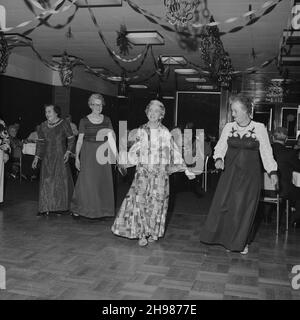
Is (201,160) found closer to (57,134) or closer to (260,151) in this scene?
(57,134)

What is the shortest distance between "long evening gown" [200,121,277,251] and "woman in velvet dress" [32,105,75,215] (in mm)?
2184

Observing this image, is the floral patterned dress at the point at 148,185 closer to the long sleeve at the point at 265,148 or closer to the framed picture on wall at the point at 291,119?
the long sleeve at the point at 265,148

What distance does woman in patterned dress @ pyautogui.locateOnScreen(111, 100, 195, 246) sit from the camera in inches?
173

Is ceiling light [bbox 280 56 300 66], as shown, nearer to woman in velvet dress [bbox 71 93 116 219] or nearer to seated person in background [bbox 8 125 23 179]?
woman in velvet dress [bbox 71 93 116 219]

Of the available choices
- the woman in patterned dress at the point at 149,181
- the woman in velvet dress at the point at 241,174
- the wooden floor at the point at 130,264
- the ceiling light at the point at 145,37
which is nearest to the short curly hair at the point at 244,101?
the woman in velvet dress at the point at 241,174

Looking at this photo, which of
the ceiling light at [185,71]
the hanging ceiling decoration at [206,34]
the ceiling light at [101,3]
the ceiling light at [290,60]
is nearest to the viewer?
the ceiling light at [101,3]

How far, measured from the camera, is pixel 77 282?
10.6 feet

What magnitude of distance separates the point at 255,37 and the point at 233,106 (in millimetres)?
4770

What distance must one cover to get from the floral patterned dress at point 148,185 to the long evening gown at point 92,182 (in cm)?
94

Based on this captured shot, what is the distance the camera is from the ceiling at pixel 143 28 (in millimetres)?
6555

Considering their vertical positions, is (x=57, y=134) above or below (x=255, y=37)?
below

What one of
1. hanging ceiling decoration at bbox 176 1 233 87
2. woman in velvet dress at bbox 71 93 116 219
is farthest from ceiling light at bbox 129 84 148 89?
woman in velvet dress at bbox 71 93 116 219

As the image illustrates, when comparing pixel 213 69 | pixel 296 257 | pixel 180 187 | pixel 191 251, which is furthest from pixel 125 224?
pixel 180 187
